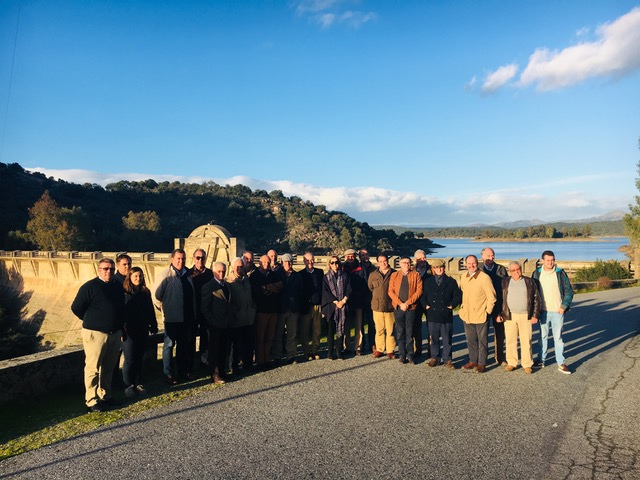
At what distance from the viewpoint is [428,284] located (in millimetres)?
7656

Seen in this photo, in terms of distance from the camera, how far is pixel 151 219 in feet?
195

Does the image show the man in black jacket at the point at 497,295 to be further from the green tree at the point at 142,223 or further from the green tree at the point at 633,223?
the green tree at the point at 142,223

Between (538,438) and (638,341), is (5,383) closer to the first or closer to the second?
(538,438)

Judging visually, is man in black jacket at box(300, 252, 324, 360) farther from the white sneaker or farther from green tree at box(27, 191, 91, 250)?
green tree at box(27, 191, 91, 250)

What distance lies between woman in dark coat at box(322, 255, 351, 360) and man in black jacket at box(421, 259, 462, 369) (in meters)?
1.39

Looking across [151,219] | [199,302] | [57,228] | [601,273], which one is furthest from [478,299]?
[151,219]

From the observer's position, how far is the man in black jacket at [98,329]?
541 cm

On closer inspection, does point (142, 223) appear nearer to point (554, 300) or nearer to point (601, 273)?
point (601, 273)

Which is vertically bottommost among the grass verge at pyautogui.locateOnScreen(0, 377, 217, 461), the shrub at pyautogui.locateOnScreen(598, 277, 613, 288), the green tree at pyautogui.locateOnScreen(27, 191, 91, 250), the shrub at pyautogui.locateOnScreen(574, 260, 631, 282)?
the shrub at pyautogui.locateOnScreen(598, 277, 613, 288)

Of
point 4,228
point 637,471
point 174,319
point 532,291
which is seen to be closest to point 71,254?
point 4,228

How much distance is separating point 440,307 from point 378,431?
3172 millimetres

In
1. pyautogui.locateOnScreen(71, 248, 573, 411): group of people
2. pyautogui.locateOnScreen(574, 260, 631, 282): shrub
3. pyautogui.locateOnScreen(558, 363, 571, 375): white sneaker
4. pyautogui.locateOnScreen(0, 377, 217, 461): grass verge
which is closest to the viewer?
pyautogui.locateOnScreen(0, 377, 217, 461): grass verge

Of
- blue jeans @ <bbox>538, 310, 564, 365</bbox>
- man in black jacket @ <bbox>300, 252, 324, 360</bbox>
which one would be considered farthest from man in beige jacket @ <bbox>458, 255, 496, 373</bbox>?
man in black jacket @ <bbox>300, 252, 324, 360</bbox>

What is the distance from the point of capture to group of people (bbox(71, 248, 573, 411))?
571cm
